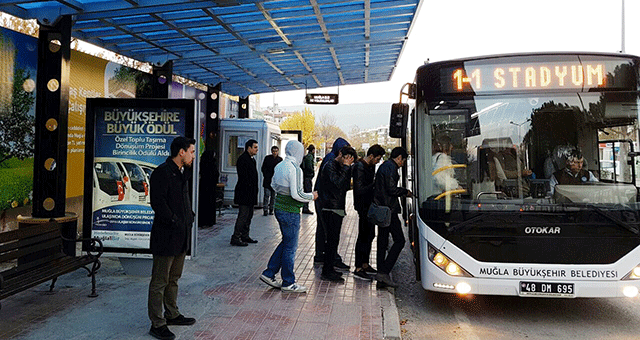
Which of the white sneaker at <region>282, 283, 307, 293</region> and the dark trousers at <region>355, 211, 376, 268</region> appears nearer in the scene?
the white sneaker at <region>282, 283, 307, 293</region>

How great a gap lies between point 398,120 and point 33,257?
15.2ft

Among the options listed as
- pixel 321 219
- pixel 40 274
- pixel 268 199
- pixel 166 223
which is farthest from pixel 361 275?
pixel 268 199

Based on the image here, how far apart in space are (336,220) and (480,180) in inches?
89.7

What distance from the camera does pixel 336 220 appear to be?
280 inches

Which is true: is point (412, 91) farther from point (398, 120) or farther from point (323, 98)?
point (323, 98)

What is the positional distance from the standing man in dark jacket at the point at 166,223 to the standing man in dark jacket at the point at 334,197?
2.63 m

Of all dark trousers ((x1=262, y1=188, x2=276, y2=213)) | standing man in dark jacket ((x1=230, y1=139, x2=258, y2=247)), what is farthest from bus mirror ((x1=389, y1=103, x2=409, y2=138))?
dark trousers ((x1=262, y1=188, x2=276, y2=213))

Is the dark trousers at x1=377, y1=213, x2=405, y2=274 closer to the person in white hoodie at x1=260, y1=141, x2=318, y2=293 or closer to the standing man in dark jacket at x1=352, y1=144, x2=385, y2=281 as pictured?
the standing man in dark jacket at x1=352, y1=144, x2=385, y2=281

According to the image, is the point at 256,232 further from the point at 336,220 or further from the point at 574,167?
the point at 574,167

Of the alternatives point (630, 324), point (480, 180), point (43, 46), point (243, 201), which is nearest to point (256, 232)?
point (243, 201)

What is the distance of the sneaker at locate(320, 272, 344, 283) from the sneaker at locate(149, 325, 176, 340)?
286 centimetres

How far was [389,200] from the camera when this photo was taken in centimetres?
670

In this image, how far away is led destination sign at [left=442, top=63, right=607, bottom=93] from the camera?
17.8 ft

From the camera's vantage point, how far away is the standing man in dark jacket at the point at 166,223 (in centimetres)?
457
